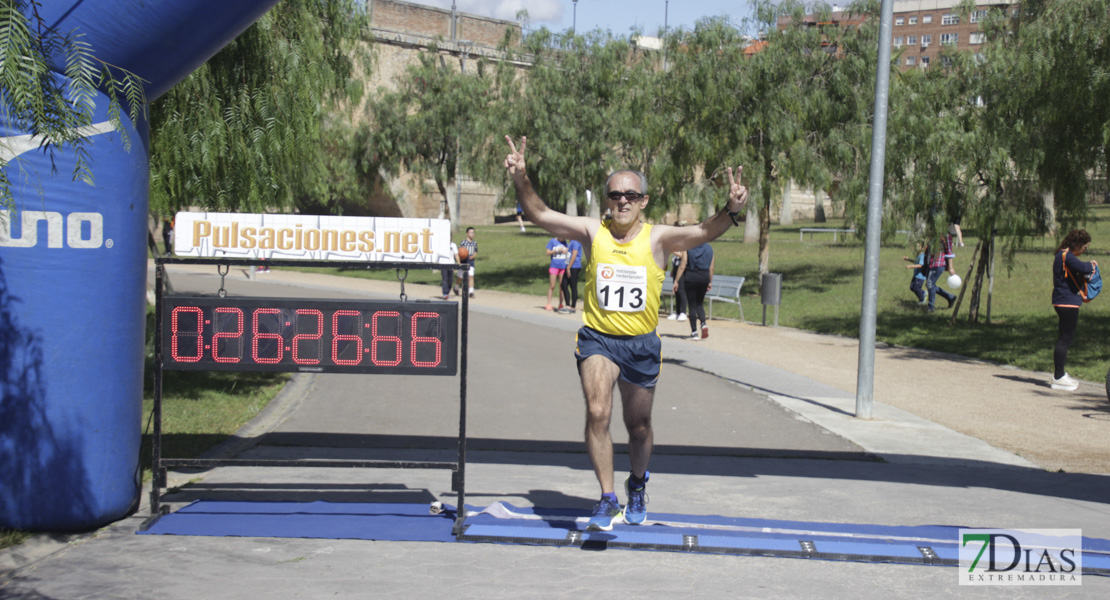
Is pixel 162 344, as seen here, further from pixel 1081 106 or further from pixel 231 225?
pixel 1081 106

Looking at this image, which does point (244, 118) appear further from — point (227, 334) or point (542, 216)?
point (542, 216)

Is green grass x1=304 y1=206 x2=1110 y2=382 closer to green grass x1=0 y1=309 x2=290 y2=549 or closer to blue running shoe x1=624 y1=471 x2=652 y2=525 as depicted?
blue running shoe x1=624 y1=471 x2=652 y2=525

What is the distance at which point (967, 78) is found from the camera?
18.5 meters

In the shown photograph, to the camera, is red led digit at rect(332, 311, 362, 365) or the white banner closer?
the white banner

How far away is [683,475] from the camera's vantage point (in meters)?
7.09

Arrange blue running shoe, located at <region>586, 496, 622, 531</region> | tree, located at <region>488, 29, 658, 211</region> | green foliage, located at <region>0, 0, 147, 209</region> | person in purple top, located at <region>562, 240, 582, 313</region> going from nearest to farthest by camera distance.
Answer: green foliage, located at <region>0, 0, 147, 209</region>, blue running shoe, located at <region>586, 496, 622, 531</region>, person in purple top, located at <region>562, 240, 582, 313</region>, tree, located at <region>488, 29, 658, 211</region>

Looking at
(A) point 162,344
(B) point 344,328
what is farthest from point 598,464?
(A) point 162,344

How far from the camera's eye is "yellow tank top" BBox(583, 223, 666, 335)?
5270 mm

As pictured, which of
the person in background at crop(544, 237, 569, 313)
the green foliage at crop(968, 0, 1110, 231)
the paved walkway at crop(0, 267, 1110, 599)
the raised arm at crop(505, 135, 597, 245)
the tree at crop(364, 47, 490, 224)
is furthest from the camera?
the tree at crop(364, 47, 490, 224)

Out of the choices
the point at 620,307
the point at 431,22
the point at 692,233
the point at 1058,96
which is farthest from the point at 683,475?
the point at 431,22

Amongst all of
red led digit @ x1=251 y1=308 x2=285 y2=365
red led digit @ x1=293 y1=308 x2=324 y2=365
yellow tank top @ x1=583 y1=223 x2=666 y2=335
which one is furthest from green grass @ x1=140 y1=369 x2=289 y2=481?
yellow tank top @ x1=583 y1=223 x2=666 y2=335

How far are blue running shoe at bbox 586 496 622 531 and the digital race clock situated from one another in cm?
120

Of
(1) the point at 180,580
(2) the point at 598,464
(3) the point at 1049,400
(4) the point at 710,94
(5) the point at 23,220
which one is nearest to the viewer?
(1) the point at 180,580

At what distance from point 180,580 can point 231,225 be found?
203 cm
